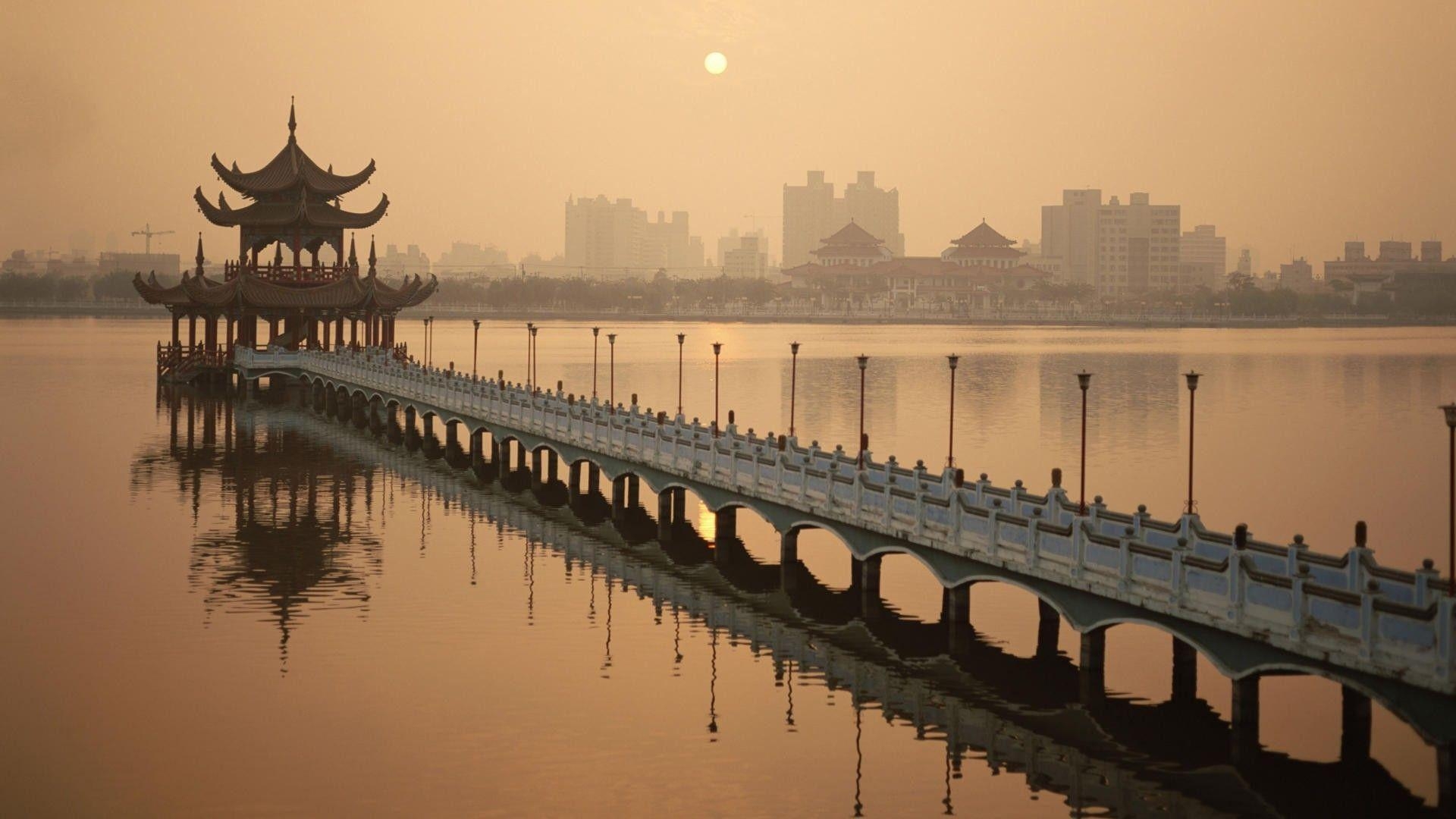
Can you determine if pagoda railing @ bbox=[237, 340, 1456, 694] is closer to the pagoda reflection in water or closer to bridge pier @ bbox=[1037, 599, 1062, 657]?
bridge pier @ bbox=[1037, 599, 1062, 657]

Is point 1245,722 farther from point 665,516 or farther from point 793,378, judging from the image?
point 665,516

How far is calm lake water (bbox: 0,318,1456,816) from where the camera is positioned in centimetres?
2620

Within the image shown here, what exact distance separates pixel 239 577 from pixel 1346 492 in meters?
41.9

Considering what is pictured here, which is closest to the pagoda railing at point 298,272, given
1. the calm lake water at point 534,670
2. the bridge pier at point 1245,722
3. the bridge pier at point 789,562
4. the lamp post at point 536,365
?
the lamp post at point 536,365

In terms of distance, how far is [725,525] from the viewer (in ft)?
147

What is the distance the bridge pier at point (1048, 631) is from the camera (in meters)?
34.3

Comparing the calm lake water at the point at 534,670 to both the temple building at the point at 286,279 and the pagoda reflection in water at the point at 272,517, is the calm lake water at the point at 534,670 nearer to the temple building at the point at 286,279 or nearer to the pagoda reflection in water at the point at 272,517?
the pagoda reflection in water at the point at 272,517

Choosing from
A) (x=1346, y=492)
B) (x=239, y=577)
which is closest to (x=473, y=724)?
(x=239, y=577)

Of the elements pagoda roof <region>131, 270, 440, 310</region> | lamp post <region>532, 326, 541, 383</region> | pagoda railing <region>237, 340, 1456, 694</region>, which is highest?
pagoda roof <region>131, 270, 440, 310</region>

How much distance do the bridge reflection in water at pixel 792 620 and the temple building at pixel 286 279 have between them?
2806 centimetres

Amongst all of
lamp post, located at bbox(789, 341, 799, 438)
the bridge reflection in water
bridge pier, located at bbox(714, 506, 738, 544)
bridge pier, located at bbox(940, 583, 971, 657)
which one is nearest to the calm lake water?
the bridge reflection in water

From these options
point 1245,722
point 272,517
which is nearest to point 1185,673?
point 1245,722

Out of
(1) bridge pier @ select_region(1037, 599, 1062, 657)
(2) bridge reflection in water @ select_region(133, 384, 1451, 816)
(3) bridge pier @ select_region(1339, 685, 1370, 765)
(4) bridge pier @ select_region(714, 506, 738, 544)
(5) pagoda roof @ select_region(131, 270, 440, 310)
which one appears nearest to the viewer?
(2) bridge reflection in water @ select_region(133, 384, 1451, 816)

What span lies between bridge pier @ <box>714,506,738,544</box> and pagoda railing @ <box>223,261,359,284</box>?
5810cm
